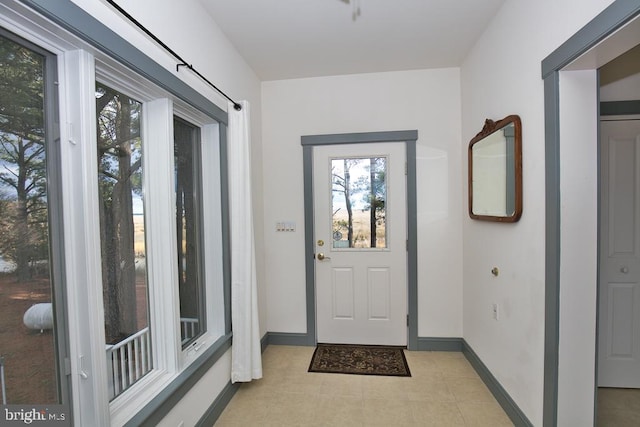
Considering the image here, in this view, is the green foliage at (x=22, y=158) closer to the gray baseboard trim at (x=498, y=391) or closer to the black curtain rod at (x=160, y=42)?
the black curtain rod at (x=160, y=42)

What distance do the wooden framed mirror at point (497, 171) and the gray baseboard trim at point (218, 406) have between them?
2.24 meters

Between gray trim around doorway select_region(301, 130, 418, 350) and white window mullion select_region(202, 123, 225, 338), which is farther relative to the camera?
gray trim around doorway select_region(301, 130, 418, 350)

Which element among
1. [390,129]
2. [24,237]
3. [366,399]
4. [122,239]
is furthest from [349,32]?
[366,399]

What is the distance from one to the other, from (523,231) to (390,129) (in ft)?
4.96

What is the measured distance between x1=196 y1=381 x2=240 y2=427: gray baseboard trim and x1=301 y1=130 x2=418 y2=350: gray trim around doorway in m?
0.99

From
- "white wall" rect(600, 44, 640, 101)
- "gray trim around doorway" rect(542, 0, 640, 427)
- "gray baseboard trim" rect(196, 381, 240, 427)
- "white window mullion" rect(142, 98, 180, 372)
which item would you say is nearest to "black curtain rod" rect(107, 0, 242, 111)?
"white window mullion" rect(142, 98, 180, 372)

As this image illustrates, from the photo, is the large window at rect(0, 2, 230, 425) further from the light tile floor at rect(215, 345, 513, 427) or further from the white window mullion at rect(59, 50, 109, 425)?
the light tile floor at rect(215, 345, 513, 427)

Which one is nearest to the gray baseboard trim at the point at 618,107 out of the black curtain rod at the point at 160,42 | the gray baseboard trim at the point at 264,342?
the black curtain rod at the point at 160,42

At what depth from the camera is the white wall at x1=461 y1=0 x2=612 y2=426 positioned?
1474mm

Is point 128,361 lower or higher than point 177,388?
higher

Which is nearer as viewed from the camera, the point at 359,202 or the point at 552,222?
the point at 552,222

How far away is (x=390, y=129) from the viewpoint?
111 inches

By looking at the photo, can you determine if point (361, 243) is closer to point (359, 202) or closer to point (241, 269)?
point (359, 202)

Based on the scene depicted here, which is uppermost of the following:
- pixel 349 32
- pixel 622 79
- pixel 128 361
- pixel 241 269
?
pixel 349 32
